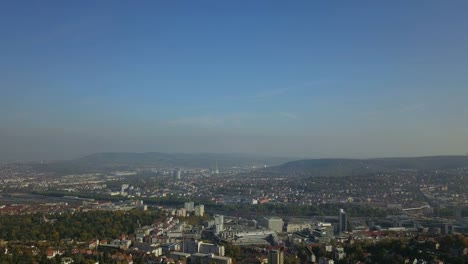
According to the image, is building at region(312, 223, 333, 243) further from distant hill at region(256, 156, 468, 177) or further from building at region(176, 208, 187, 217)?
distant hill at region(256, 156, 468, 177)

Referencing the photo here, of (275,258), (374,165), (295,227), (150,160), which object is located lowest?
(295,227)

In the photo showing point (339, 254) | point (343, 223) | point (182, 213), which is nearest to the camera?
point (339, 254)

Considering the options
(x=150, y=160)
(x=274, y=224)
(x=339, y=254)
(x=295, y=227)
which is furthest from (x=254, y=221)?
(x=150, y=160)

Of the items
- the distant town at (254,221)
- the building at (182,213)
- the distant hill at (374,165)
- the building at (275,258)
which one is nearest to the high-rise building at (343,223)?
the distant town at (254,221)

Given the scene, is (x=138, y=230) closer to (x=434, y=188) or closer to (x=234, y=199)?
(x=234, y=199)

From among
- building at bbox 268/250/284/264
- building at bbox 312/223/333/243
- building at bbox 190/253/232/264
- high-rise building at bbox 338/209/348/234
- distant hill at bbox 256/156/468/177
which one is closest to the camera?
building at bbox 268/250/284/264

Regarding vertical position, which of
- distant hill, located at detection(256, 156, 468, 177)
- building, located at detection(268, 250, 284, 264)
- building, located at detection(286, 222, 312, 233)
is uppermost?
distant hill, located at detection(256, 156, 468, 177)

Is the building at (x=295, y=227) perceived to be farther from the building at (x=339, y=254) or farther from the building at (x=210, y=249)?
the building at (x=339, y=254)

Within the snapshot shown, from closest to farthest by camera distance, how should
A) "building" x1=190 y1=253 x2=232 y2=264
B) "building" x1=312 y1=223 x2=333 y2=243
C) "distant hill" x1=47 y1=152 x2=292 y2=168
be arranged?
1. "building" x1=190 y1=253 x2=232 y2=264
2. "building" x1=312 y1=223 x2=333 y2=243
3. "distant hill" x1=47 y1=152 x2=292 y2=168

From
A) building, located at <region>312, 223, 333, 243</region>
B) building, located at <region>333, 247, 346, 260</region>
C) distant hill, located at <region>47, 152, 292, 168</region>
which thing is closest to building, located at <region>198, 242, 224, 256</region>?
building, located at <region>333, 247, 346, 260</region>

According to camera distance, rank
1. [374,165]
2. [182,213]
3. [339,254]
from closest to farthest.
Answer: [339,254] → [182,213] → [374,165]

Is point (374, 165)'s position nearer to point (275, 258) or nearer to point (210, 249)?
point (210, 249)
